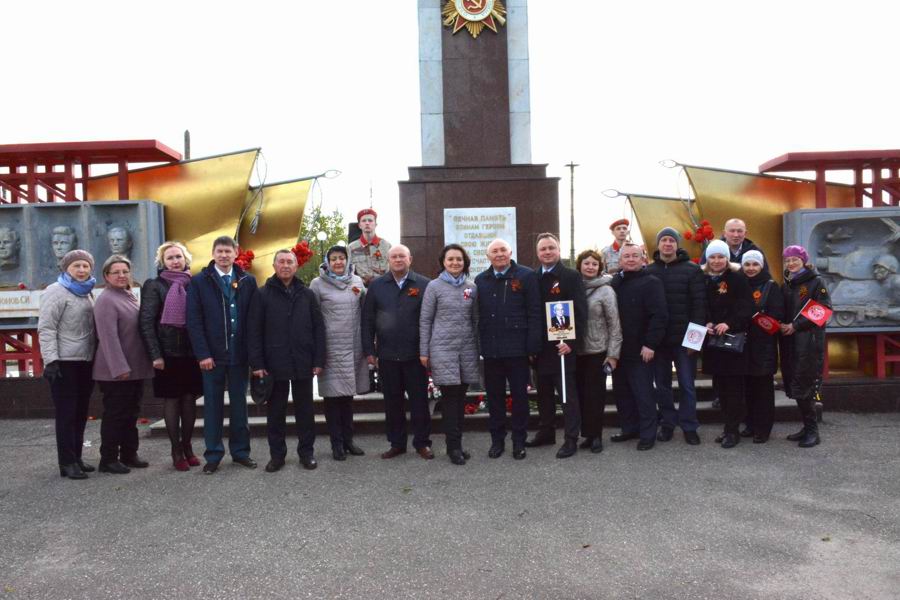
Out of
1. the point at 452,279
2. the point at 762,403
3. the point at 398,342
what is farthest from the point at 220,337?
the point at 762,403

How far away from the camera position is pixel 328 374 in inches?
203

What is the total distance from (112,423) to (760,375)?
16.8 ft

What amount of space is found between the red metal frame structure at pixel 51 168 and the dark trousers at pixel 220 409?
395cm

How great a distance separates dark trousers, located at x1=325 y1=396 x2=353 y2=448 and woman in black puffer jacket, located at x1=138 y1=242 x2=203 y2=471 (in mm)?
996

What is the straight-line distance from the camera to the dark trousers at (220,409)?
492 centimetres

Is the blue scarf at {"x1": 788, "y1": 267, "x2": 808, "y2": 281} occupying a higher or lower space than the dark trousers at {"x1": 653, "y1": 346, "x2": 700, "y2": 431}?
higher

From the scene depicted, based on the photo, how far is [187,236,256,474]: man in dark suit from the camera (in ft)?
15.8

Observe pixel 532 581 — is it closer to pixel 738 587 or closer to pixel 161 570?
pixel 738 587

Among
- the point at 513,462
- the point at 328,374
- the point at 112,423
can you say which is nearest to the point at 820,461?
the point at 513,462

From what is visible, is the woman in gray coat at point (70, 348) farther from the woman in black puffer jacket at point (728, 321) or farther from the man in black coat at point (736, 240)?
the man in black coat at point (736, 240)

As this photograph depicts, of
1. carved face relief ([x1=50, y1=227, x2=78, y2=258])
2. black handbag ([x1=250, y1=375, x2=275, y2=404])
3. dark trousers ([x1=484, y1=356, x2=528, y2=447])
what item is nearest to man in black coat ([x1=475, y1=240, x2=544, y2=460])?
dark trousers ([x1=484, y1=356, x2=528, y2=447])

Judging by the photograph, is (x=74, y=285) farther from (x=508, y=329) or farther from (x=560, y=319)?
(x=560, y=319)

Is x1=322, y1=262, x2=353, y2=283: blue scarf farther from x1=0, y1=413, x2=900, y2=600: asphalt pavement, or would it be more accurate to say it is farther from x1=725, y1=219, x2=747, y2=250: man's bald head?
x1=725, y1=219, x2=747, y2=250: man's bald head

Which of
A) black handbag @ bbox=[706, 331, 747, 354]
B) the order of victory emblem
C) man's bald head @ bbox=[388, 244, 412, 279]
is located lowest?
black handbag @ bbox=[706, 331, 747, 354]
